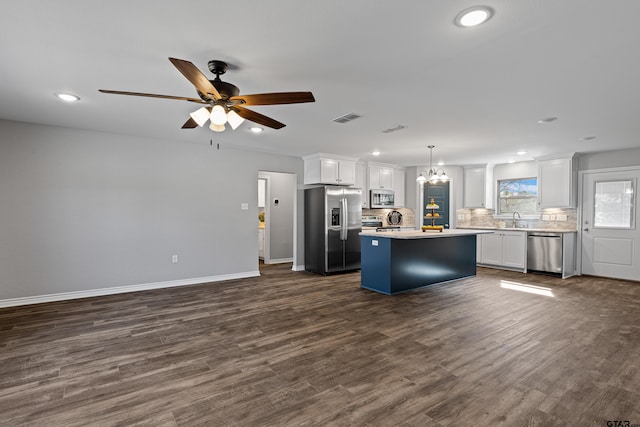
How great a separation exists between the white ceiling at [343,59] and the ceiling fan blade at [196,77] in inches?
12.4

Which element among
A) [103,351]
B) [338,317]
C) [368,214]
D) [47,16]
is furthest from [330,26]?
[368,214]

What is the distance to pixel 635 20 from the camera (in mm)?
1945

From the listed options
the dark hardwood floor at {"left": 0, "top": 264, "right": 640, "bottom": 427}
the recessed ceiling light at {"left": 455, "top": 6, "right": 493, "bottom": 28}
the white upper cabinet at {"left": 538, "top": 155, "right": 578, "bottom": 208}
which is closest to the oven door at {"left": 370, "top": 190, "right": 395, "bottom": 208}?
the white upper cabinet at {"left": 538, "top": 155, "right": 578, "bottom": 208}

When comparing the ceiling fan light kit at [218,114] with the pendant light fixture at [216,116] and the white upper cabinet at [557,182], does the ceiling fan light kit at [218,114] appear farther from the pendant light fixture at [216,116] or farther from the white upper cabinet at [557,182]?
the white upper cabinet at [557,182]

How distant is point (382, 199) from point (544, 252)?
348 cm

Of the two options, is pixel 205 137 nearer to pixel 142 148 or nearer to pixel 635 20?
pixel 142 148

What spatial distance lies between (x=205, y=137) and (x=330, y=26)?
3.54 metres

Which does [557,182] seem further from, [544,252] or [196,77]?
→ [196,77]

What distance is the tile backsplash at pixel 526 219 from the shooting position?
6643mm

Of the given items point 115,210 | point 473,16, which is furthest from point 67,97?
point 473,16

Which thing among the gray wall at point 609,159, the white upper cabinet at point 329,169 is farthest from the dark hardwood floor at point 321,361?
the gray wall at point 609,159

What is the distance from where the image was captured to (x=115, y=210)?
4828 millimetres

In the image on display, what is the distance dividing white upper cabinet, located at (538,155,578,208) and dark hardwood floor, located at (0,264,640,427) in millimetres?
2503

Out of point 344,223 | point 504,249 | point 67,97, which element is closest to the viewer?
point 67,97
